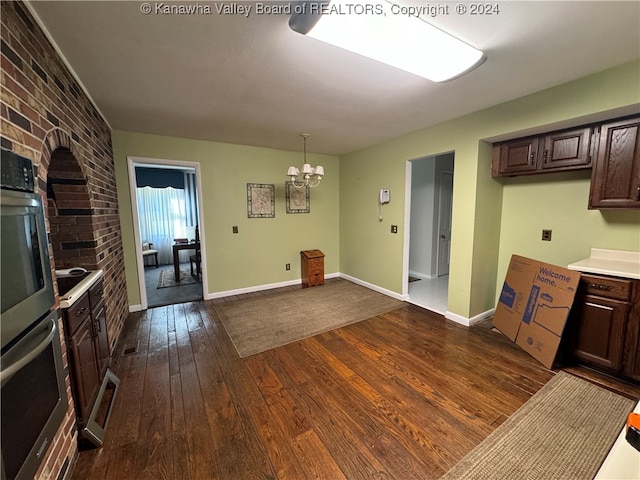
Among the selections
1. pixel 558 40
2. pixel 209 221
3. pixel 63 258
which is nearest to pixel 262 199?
pixel 209 221

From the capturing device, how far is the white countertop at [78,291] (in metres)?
1.41

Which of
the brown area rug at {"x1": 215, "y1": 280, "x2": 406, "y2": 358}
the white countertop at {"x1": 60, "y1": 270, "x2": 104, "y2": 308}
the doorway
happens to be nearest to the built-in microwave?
the white countertop at {"x1": 60, "y1": 270, "x2": 104, "y2": 308}

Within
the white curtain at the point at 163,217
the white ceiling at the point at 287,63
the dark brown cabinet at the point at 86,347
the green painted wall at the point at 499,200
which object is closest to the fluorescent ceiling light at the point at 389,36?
the white ceiling at the point at 287,63

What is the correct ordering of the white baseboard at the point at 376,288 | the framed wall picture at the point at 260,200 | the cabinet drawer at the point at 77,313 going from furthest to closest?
1. the framed wall picture at the point at 260,200
2. the white baseboard at the point at 376,288
3. the cabinet drawer at the point at 77,313

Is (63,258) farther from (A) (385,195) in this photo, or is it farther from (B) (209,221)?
(A) (385,195)

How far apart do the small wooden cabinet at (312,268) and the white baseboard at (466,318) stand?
214cm

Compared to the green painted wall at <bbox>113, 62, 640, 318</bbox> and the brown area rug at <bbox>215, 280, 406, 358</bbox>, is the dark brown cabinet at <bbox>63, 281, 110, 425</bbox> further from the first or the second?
the green painted wall at <bbox>113, 62, 640, 318</bbox>

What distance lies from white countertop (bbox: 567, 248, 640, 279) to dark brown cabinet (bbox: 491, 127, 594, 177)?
32.2 inches

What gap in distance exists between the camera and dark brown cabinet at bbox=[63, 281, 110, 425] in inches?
58.4

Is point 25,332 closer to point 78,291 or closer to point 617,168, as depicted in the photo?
point 78,291

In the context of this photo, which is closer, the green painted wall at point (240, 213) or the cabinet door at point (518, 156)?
the cabinet door at point (518, 156)

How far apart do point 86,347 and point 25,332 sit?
2.34 feet

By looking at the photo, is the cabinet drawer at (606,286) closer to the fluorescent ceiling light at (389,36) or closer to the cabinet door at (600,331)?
the cabinet door at (600,331)

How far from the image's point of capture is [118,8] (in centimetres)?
132
